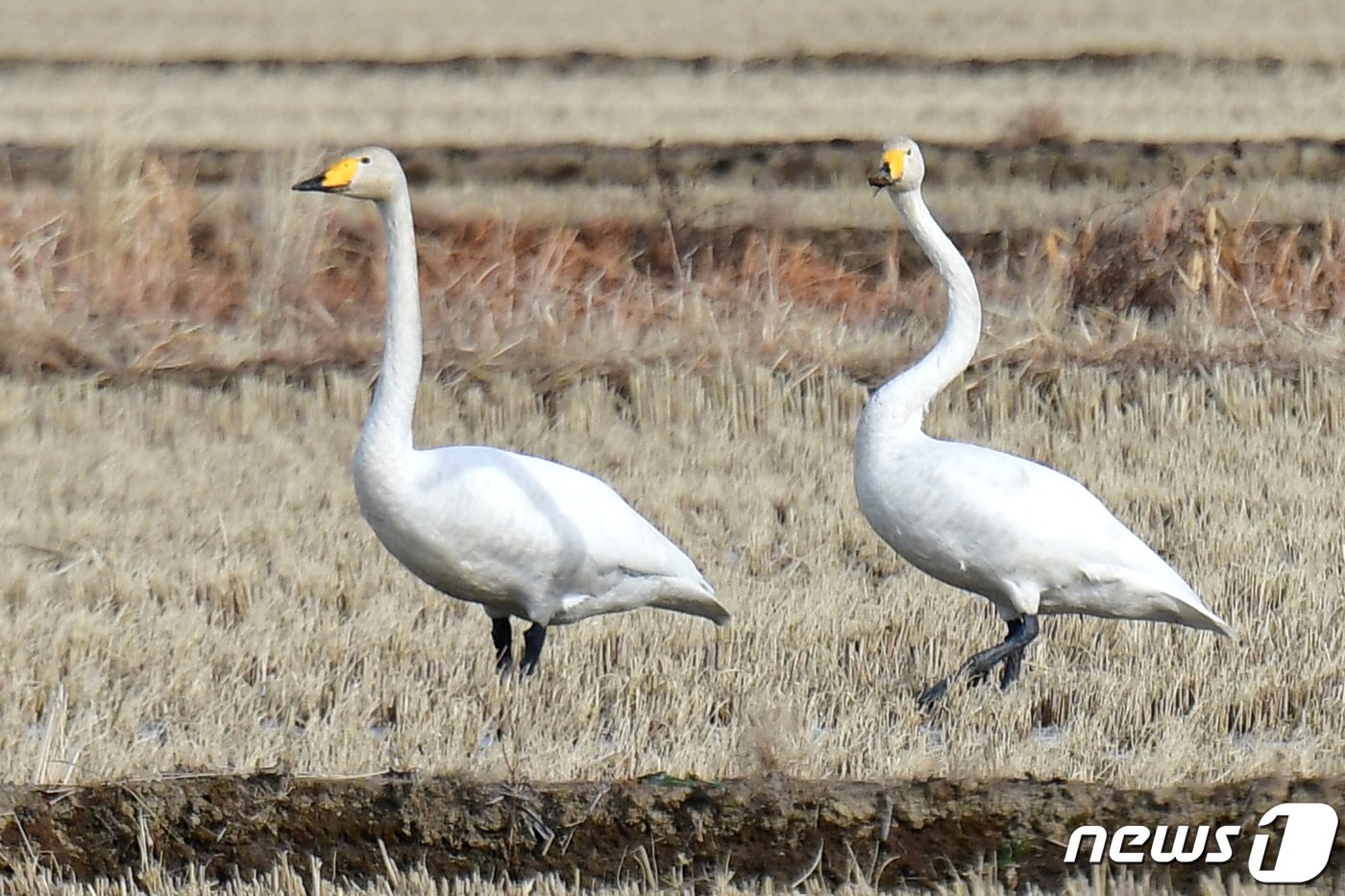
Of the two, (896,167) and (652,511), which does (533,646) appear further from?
(652,511)

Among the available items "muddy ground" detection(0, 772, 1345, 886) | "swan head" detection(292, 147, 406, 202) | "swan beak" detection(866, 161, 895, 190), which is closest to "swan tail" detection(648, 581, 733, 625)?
"swan beak" detection(866, 161, 895, 190)

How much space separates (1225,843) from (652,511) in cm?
440

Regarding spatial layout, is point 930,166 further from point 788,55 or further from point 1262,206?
point 788,55

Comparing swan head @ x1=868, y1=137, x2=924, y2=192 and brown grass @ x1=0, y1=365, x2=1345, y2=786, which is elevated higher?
swan head @ x1=868, y1=137, x2=924, y2=192

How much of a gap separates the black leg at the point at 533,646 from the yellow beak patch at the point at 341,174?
1.42 metres

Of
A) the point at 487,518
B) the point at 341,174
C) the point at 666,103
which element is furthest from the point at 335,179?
the point at 666,103

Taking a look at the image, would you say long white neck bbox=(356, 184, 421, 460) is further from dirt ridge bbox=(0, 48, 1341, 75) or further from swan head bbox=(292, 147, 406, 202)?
dirt ridge bbox=(0, 48, 1341, 75)

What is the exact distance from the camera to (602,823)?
4457mm

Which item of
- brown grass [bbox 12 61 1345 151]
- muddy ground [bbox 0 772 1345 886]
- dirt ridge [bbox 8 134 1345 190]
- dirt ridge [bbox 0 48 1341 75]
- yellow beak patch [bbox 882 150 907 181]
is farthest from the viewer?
dirt ridge [bbox 0 48 1341 75]

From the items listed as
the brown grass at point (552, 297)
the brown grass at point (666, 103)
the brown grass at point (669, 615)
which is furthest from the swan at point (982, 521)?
the brown grass at point (666, 103)

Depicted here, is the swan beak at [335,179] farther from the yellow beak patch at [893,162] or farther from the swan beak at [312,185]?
the yellow beak patch at [893,162]

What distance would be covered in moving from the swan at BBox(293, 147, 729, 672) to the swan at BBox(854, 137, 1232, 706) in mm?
713

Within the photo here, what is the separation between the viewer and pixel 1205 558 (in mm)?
7555

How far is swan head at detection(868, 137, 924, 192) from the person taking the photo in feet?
19.8
